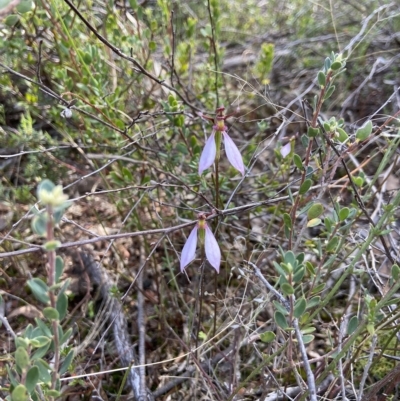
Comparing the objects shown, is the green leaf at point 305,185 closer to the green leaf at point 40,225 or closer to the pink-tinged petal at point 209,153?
the pink-tinged petal at point 209,153

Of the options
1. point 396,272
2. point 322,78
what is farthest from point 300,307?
point 322,78

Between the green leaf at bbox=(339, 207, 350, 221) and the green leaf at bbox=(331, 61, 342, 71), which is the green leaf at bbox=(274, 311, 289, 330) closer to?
the green leaf at bbox=(339, 207, 350, 221)

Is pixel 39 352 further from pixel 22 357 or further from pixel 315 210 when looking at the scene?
pixel 315 210

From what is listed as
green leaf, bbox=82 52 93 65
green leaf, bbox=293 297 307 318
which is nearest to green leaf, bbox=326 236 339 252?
green leaf, bbox=293 297 307 318

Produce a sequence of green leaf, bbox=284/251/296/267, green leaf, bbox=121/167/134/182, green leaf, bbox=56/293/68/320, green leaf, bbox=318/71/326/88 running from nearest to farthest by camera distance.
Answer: green leaf, bbox=56/293/68/320 → green leaf, bbox=284/251/296/267 → green leaf, bbox=318/71/326/88 → green leaf, bbox=121/167/134/182

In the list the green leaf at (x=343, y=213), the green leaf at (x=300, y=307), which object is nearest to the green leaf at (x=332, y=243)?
the green leaf at (x=343, y=213)

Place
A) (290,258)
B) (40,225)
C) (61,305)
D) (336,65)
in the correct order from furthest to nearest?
(336,65) → (290,258) → (61,305) → (40,225)
